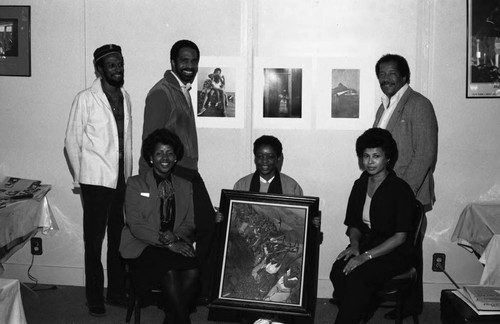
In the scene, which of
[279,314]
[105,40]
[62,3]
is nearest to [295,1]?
[105,40]

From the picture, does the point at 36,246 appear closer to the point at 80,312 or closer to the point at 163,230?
the point at 80,312

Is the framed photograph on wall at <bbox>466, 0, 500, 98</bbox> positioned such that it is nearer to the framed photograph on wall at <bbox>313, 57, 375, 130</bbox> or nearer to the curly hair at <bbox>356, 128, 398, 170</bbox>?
the framed photograph on wall at <bbox>313, 57, 375, 130</bbox>

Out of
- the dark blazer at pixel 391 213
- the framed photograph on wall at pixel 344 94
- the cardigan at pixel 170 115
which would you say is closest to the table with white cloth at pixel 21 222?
the cardigan at pixel 170 115

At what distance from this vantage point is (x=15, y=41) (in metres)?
5.17

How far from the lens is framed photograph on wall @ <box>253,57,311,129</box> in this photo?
16.3 ft

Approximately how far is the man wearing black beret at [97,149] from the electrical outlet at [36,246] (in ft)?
2.99

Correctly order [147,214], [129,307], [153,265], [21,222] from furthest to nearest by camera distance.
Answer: [21,222] < [129,307] < [147,214] < [153,265]

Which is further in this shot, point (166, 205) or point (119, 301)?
point (119, 301)

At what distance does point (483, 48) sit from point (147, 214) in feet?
9.18

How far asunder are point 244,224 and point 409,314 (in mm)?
1381

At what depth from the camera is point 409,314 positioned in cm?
443

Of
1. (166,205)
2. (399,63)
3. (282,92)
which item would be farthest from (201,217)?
(399,63)

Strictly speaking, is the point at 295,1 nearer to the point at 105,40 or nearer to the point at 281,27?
the point at 281,27

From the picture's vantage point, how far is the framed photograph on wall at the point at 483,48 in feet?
15.8
